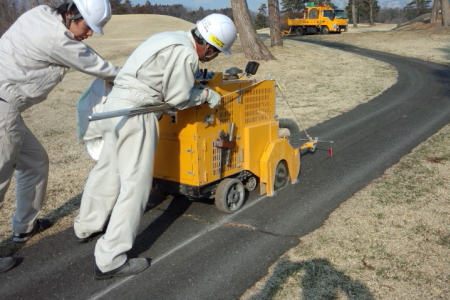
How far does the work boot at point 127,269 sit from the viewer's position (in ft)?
12.8

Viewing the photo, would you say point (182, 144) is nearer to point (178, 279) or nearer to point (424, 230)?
point (178, 279)

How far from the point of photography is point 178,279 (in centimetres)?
392

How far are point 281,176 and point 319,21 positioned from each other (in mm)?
38762

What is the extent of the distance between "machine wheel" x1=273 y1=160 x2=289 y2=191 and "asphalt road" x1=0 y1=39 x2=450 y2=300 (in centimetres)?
10

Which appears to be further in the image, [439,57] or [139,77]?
[439,57]

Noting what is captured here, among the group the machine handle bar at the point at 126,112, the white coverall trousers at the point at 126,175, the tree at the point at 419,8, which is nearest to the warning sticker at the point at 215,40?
the machine handle bar at the point at 126,112

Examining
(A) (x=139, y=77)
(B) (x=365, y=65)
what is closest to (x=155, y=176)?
(A) (x=139, y=77)

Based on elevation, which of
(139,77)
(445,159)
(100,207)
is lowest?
(445,159)

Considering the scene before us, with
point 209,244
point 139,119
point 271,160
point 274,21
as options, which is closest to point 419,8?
point 274,21

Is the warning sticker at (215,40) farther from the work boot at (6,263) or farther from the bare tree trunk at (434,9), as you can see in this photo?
the bare tree trunk at (434,9)

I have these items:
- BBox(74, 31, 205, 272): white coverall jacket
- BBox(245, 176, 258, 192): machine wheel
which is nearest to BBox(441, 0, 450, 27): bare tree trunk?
BBox(245, 176, 258, 192): machine wheel

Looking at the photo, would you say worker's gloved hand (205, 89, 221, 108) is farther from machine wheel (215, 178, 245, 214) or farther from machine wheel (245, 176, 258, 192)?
machine wheel (245, 176, 258, 192)

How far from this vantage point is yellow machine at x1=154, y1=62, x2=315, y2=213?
15.5 feet

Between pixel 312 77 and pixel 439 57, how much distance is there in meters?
9.10
